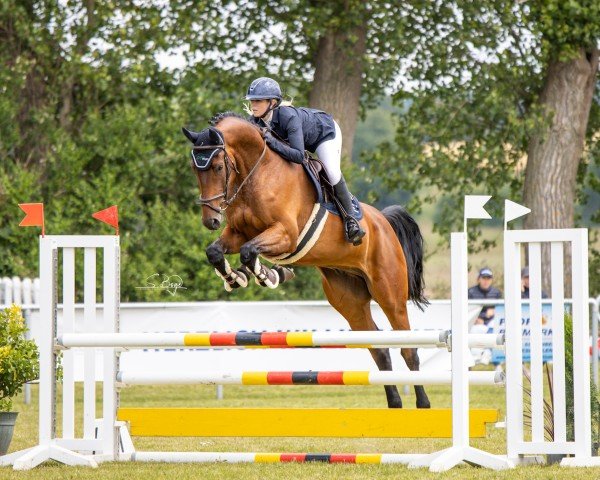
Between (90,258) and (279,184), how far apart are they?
1097 mm

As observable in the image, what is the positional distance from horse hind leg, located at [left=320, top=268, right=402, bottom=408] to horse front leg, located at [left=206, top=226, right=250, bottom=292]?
103 centimetres

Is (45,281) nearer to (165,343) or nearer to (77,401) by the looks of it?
(165,343)

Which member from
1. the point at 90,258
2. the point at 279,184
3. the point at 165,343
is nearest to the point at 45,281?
the point at 90,258

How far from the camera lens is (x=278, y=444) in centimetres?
705

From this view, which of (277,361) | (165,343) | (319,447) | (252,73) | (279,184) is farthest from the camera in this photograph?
(252,73)

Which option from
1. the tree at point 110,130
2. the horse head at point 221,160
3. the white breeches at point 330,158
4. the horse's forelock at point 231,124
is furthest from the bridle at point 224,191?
the tree at point 110,130

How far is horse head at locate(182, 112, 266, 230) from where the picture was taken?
5609 mm

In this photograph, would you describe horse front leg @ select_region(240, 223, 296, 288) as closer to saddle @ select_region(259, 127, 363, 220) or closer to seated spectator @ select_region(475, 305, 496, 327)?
saddle @ select_region(259, 127, 363, 220)

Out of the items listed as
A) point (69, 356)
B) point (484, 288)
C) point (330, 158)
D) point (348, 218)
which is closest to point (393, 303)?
point (348, 218)

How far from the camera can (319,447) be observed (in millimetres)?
6730

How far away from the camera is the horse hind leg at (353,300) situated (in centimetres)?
692

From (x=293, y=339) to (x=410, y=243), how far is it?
2.33 metres

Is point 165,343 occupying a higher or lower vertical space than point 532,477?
higher

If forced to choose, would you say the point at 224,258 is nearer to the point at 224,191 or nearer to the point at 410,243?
the point at 224,191
